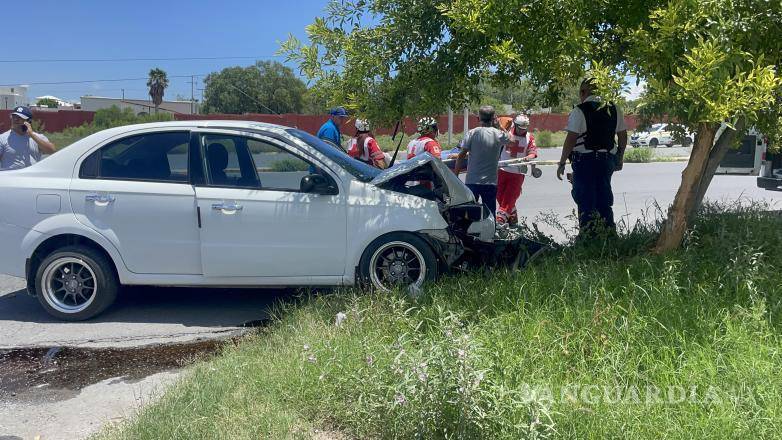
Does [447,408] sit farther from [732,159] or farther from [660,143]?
[660,143]

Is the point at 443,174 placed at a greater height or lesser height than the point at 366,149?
lesser

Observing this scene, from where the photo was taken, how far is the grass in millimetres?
3246

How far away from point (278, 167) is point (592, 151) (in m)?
3.04

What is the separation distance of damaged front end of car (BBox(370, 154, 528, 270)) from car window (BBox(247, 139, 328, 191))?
696 mm

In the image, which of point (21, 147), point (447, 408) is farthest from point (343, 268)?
point (21, 147)

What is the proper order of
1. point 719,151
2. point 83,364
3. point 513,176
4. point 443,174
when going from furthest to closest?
point 513,176
point 443,174
point 719,151
point 83,364

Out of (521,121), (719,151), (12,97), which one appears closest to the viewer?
(719,151)

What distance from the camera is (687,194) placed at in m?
5.19

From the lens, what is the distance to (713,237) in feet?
17.9

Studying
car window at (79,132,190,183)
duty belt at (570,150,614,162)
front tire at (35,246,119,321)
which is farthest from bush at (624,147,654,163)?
front tire at (35,246,119,321)

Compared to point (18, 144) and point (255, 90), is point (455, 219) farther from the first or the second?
point (255, 90)

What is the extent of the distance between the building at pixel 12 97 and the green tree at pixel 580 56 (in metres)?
67.0

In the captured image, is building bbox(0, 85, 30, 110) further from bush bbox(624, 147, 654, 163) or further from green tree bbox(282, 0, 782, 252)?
green tree bbox(282, 0, 782, 252)

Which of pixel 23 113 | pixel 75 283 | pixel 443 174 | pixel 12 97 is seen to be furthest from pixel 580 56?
pixel 12 97
